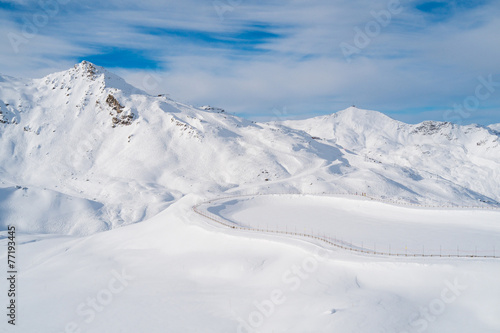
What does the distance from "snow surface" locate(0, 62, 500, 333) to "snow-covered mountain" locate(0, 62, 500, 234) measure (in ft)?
1.62

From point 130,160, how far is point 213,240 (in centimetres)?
6602

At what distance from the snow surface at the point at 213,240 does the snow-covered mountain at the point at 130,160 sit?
0.49 metres

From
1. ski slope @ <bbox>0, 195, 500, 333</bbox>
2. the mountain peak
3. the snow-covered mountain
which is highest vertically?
the mountain peak

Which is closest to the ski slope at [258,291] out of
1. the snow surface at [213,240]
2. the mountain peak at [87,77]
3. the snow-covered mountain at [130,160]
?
the snow surface at [213,240]

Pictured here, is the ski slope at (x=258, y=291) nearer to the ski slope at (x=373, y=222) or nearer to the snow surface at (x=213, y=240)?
the snow surface at (x=213, y=240)

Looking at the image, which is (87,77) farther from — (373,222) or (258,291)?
(258,291)

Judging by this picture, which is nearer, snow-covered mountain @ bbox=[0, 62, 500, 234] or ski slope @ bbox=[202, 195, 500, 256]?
ski slope @ bbox=[202, 195, 500, 256]

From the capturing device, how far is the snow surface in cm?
1977

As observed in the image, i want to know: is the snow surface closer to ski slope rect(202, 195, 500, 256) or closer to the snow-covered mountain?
ski slope rect(202, 195, 500, 256)

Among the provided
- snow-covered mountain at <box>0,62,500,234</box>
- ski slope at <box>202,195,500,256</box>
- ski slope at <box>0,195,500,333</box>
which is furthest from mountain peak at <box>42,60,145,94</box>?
ski slope at <box>0,195,500,333</box>

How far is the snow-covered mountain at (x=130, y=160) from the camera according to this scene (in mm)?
65375

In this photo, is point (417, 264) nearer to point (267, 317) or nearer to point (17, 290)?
point (267, 317)

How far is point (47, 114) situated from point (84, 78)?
63.9 ft

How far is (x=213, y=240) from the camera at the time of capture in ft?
104
